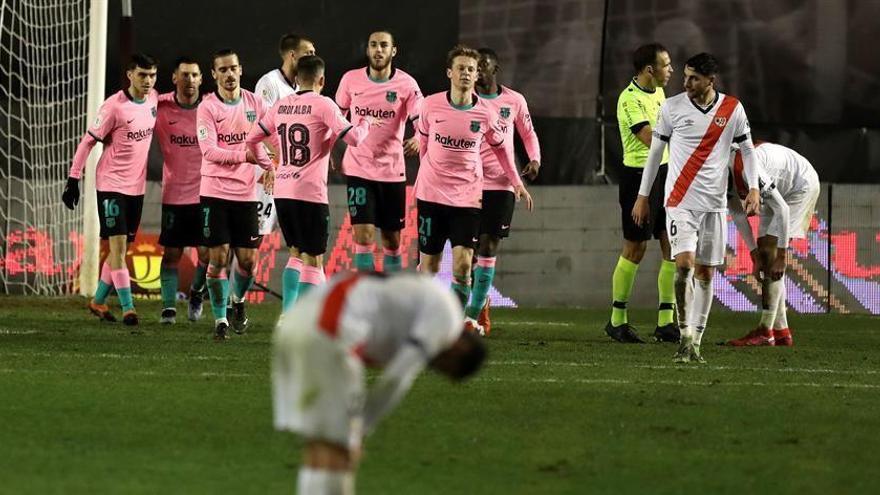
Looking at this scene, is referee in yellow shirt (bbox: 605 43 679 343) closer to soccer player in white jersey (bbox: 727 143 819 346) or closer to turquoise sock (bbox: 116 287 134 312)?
soccer player in white jersey (bbox: 727 143 819 346)

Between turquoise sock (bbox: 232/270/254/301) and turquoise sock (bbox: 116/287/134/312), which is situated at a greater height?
turquoise sock (bbox: 232/270/254/301)

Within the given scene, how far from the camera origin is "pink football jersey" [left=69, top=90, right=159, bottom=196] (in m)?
12.5

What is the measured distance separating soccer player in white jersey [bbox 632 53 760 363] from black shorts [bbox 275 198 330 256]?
2.28 metres

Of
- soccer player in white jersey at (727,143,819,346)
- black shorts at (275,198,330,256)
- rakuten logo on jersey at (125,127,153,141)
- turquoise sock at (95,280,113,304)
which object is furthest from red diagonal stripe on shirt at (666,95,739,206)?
turquoise sock at (95,280,113,304)

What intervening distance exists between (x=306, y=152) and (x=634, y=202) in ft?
8.72

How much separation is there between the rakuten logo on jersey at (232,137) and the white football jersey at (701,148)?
3.40 m

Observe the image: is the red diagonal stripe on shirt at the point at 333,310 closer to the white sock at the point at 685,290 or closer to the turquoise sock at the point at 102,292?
the white sock at the point at 685,290

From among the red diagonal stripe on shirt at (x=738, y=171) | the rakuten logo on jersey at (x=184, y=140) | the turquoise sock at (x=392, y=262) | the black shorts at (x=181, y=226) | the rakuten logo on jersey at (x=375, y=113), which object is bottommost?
the turquoise sock at (x=392, y=262)

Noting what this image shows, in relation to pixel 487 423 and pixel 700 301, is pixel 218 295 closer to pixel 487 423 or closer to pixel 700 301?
pixel 700 301

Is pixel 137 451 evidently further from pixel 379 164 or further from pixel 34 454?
pixel 379 164

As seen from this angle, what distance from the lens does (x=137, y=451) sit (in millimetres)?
6293

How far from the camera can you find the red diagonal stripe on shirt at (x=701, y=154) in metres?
9.82

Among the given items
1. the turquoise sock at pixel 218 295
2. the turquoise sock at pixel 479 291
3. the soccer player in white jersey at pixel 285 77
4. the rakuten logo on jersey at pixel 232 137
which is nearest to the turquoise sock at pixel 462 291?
the turquoise sock at pixel 479 291

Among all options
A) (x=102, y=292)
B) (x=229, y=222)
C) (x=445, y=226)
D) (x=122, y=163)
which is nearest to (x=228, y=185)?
(x=229, y=222)
